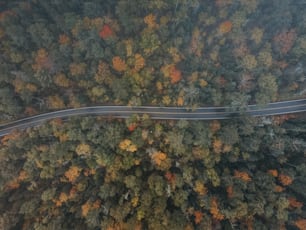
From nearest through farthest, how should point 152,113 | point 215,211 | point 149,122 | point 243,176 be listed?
point 215,211
point 243,176
point 149,122
point 152,113

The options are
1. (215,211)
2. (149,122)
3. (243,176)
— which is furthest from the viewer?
(149,122)

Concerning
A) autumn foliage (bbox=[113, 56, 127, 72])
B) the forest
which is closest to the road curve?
the forest

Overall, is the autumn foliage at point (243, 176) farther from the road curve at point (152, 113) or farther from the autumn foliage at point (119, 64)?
the autumn foliage at point (119, 64)

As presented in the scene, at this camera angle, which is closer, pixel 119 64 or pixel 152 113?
pixel 119 64

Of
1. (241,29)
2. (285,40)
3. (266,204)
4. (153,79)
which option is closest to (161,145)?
(153,79)

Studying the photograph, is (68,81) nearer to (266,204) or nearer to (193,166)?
(193,166)

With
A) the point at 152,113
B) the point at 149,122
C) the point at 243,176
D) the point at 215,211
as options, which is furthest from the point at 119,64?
the point at 215,211

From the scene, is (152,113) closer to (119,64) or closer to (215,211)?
(119,64)

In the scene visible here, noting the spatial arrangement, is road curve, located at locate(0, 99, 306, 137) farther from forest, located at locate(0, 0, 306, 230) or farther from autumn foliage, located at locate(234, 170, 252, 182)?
autumn foliage, located at locate(234, 170, 252, 182)
